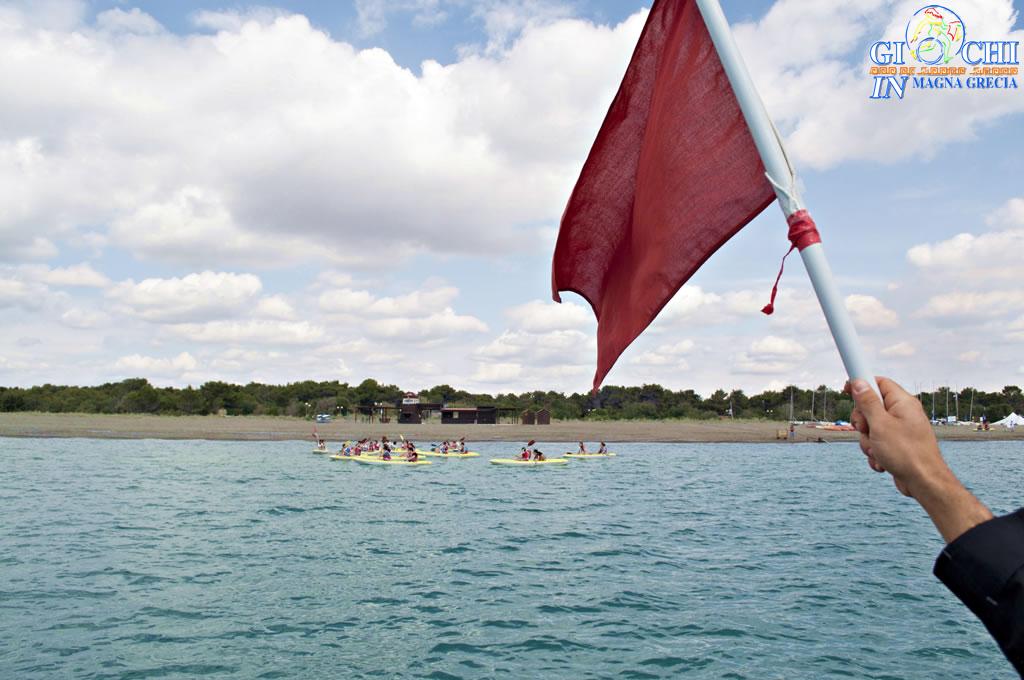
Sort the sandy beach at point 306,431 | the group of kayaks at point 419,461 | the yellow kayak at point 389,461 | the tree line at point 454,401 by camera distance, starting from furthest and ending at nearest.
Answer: the tree line at point 454,401 → the sandy beach at point 306,431 → the group of kayaks at point 419,461 → the yellow kayak at point 389,461

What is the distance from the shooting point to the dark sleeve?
191 cm

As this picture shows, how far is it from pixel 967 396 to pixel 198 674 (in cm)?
16771

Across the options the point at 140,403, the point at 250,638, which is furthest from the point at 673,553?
the point at 140,403

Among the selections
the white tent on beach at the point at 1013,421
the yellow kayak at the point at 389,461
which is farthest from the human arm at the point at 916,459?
the white tent on beach at the point at 1013,421

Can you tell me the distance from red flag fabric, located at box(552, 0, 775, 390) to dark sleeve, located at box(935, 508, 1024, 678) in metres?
1.60

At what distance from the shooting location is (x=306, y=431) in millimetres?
81375

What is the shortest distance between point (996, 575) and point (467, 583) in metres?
18.1

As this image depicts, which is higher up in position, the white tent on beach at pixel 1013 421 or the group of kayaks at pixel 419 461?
the white tent on beach at pixel 1013 421

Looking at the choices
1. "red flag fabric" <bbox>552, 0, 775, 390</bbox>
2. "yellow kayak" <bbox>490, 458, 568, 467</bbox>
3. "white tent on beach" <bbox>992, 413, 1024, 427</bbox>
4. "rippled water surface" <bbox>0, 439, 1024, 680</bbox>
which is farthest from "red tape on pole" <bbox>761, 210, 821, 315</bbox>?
"white tent on beach" <bbox>992, 413, 1024, 427</bbox>

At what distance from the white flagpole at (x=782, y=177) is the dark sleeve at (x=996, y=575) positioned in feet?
1.60

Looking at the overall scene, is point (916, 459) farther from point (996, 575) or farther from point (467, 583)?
point (467, 583)

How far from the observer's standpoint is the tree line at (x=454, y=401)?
104m

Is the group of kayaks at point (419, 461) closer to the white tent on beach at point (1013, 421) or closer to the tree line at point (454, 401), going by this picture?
the tree line at point (454, 401)

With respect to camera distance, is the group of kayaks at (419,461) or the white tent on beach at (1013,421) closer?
the group of kayaks at (419,461)
